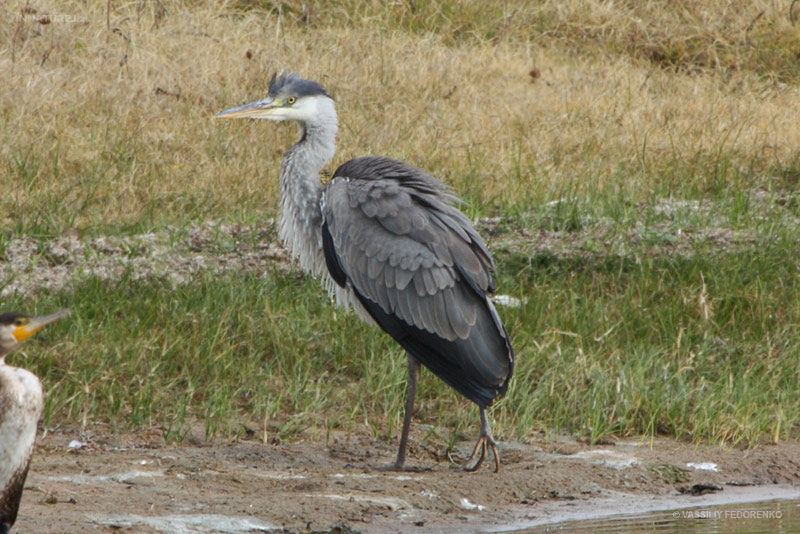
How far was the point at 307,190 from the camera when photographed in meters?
5.93

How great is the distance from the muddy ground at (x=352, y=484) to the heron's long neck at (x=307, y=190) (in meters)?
1.07

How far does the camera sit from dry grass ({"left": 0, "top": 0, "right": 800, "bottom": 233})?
26.4ft

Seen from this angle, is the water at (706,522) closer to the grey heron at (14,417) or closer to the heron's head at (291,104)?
the grey heron at (14,417)

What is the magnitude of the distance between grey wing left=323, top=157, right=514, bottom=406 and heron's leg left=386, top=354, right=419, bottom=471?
0.08 metres

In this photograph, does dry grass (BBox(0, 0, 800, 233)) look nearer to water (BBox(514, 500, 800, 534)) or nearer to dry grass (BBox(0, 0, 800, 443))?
dry grass (BBox(0, 0, 800, 443))

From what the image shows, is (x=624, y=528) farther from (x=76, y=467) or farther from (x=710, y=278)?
(x=710, y=278)

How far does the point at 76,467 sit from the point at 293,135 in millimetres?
4942

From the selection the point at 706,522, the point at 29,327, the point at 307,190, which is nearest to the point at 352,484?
the point at 706,522

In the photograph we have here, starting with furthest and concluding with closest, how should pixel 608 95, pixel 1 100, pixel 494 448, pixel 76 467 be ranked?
1. pixel 608 95
2. pixel 1 100
3. pixel 494 448
4. pixel 76 467

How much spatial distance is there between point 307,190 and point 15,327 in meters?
2.45

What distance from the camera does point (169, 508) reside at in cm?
401

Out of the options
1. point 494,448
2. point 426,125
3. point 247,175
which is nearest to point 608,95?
point 426,125

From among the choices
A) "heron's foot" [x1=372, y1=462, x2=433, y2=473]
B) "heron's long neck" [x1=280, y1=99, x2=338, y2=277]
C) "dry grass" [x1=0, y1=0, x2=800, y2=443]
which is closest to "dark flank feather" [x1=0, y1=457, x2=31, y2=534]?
"dry grass" [x1=0, y1=0, x2=800, y2=443]

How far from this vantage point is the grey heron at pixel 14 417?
142 inches
